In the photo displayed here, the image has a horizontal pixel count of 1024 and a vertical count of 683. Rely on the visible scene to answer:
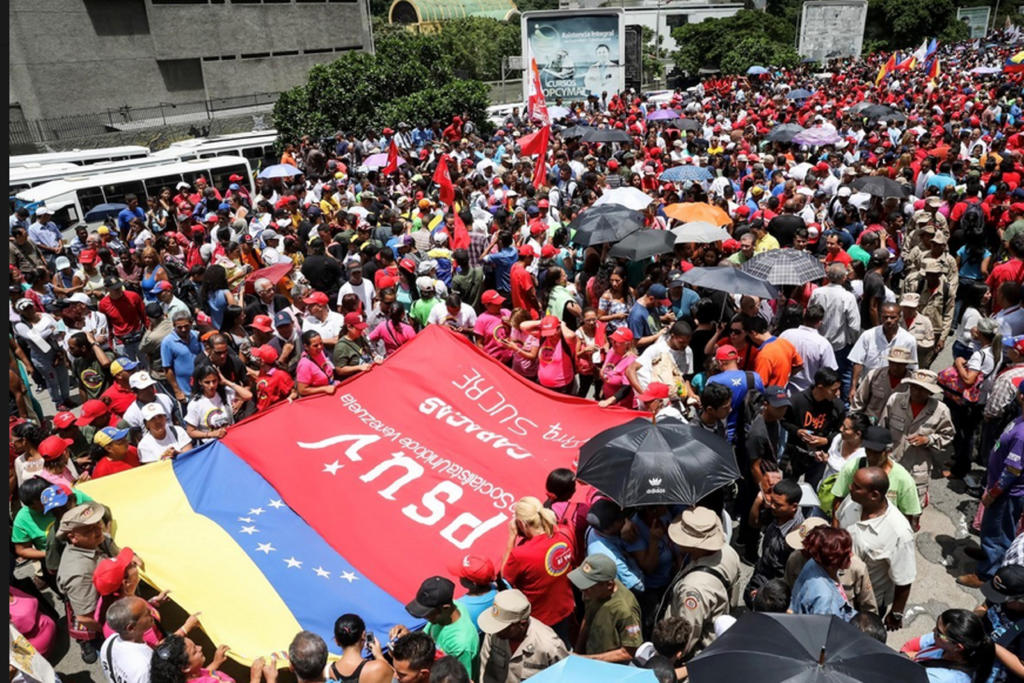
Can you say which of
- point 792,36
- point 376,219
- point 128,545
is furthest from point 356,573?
point 792,36

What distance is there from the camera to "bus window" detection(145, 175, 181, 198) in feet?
67.1

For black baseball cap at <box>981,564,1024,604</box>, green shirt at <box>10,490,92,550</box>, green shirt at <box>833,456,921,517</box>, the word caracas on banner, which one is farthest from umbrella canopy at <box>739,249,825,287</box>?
green shirt at <box>10,490,92,550</box>

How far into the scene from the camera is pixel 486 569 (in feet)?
14.1

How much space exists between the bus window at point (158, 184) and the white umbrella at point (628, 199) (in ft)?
46.8

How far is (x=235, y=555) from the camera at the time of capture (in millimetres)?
4934

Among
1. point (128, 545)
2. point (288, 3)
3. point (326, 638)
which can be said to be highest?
point (288, 3)

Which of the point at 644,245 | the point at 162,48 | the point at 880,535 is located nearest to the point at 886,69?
the point at 644,245

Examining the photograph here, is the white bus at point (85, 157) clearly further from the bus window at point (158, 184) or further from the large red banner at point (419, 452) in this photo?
the large red banner at point (419, 452)

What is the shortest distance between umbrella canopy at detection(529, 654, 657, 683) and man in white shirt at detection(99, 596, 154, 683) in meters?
2.26

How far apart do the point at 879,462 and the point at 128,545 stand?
16.7ft

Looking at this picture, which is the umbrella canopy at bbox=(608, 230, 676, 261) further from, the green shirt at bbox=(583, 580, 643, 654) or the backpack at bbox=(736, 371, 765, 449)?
the green shirt at bbox=(583, 580, 643, 654)

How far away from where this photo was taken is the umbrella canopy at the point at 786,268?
726 centimetres

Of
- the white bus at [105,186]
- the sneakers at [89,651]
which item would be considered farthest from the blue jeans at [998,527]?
the white bus at [105,186]

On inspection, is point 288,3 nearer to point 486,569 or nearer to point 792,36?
point 792,36
